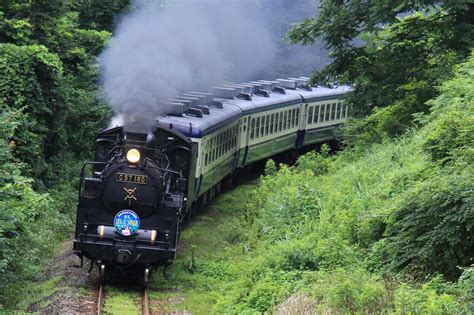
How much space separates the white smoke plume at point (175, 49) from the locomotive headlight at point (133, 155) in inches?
65.1

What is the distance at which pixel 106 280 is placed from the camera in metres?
15.1

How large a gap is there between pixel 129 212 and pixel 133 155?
3.27ft

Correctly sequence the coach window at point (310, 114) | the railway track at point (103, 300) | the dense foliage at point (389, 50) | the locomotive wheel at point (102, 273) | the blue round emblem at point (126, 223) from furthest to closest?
the coach window at point (310, 114)
the dense foliage at point (389, 50)
the locomotive wheel at point (102, 273)
the blue round emblem at point (126, 223)
the railway track at point (103, 300)

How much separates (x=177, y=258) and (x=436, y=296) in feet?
29.5

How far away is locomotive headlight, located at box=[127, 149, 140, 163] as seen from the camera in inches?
558

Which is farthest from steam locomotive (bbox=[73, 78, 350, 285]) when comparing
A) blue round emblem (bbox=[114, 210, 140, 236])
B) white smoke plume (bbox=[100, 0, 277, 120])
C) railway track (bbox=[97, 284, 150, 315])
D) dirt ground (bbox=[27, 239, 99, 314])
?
white smoke plume (bbox=[100, 0, 277, 120])

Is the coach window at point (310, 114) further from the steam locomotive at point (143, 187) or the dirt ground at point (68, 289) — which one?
the dirt ground at point (68, 289)

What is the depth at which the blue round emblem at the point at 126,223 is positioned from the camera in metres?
14.3

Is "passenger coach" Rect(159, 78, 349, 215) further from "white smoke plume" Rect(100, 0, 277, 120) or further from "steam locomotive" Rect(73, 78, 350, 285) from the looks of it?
"white smoke plume" Rect(100, 0, 277, 120)

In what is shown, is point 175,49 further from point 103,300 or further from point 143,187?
point 103,300

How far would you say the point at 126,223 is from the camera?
14328 mm

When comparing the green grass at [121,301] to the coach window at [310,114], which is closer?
the green grass at [121,301]

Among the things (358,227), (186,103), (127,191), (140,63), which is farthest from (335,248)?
(186,103)

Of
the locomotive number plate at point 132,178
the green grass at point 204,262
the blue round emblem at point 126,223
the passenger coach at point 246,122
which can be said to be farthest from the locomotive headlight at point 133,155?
the green grass at point 204,262
